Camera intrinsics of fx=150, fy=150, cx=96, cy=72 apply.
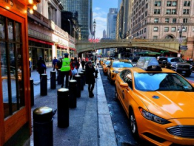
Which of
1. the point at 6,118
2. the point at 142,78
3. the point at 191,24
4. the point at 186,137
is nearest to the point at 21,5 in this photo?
the point at 6,118

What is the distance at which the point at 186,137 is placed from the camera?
8.68 ft

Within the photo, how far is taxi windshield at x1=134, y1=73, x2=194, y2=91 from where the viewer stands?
13.6 ft

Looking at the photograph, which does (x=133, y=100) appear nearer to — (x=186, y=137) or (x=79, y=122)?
(x=186, y=137)

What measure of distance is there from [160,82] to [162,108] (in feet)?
4.63

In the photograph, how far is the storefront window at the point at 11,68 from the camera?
2.60 m

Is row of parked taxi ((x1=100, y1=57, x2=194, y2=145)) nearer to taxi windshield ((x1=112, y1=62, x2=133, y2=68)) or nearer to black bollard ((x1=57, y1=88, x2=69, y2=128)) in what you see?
black bollard ((x1=57, y1=88, x2=69, y2=128))

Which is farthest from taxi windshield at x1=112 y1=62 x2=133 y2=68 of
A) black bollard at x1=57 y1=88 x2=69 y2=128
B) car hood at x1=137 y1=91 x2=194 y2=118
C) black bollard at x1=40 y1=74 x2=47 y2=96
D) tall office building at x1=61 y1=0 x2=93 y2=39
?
tall office building at x1=61 y1=0 x2=93 y2=39

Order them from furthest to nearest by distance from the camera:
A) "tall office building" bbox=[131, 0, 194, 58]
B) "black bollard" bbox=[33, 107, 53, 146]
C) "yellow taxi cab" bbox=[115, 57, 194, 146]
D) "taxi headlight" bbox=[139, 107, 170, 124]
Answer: "tall office building" bbox=[131, 0, 194, 58] < "taxi headlight" bbox=[139, 107, 170, 124] < "yellow taxi cab" bbox=[115, 57, 194, 146] < "black bollard" bbox=[33, 107, 53, 146]

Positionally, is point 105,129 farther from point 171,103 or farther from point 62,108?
point 171,103

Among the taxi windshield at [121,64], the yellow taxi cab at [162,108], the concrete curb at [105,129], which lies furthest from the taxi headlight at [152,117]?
the taxi windshield at [121,64]

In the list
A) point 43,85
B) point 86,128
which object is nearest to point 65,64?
point 43,85

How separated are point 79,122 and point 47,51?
19.5 metres

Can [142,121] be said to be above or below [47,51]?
below

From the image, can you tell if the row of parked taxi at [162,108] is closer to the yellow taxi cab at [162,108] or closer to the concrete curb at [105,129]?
the yellow taxi cab at [162,108]
